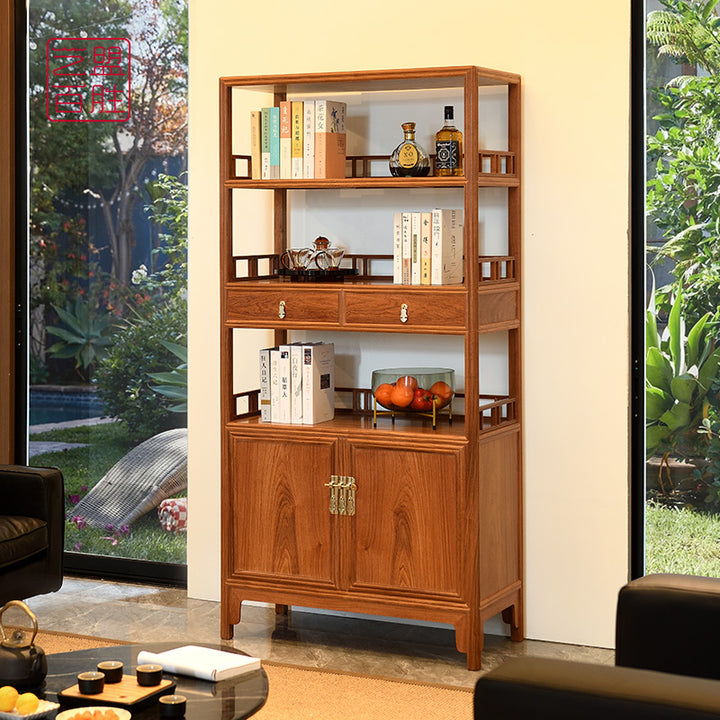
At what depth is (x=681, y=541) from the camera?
4.26m

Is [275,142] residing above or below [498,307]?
above

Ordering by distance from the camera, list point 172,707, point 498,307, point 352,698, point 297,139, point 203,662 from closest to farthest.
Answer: point 172,707 < point 203,662 < point 352,698 < point 498,307 < point 297,139

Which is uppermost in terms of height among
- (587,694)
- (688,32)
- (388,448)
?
(688,32)

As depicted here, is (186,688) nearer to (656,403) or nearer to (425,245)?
(425,245)

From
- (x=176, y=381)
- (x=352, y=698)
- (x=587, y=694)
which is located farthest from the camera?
(x=176, y=381)

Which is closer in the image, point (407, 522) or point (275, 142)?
point (407, 522)

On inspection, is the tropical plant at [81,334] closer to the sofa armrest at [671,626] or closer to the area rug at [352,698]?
the area rug at [352,698]

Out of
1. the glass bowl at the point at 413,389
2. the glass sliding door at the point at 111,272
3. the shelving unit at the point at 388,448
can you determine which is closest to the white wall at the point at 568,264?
the shelving unit at the point at 388,448

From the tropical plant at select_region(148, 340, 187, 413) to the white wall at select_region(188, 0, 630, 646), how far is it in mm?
1499

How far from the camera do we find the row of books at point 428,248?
3.99 m

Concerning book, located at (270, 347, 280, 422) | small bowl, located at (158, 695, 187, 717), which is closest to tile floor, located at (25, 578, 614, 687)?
book, located at (270, 347, 280, 422)

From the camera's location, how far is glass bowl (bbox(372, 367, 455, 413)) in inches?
164

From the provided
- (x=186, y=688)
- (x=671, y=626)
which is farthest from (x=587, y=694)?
(x=186, y=688)

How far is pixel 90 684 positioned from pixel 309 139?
7.11 ft
